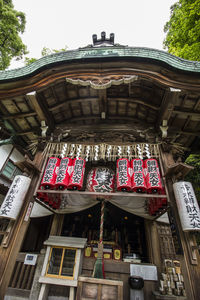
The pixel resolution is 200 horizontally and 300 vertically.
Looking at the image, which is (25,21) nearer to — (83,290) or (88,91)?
(88,91)

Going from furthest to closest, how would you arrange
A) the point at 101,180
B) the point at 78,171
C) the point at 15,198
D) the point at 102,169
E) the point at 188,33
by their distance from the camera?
the point at 188,33, the point at 102,169, the point at 101,180, the point at 78,171, the point at 15,198

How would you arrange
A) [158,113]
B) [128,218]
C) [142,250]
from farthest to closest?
[128,218], [142,250], [158,113]

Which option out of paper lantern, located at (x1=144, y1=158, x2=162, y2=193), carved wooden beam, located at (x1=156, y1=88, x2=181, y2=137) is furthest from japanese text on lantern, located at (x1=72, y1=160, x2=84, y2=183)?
carved wooden beam, located at (x1=156, y1=88, x2=181, y2=137)

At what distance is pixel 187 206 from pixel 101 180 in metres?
3.19

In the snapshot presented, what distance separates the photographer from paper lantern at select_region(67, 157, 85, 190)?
217 inches

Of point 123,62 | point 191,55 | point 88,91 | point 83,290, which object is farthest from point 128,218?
point 191,55

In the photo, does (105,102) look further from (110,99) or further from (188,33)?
(188,33)

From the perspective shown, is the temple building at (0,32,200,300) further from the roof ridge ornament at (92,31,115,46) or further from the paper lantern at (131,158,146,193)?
the roof ridge ornament at (92,31,115,46)

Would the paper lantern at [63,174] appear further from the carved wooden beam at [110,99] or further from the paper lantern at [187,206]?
the paper lantern at [187,206]

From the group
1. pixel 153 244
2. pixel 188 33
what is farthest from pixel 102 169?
pixel 188 33

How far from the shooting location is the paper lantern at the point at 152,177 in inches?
205

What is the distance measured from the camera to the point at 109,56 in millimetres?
6043

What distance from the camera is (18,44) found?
16.0 m

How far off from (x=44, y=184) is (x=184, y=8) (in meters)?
18.4
